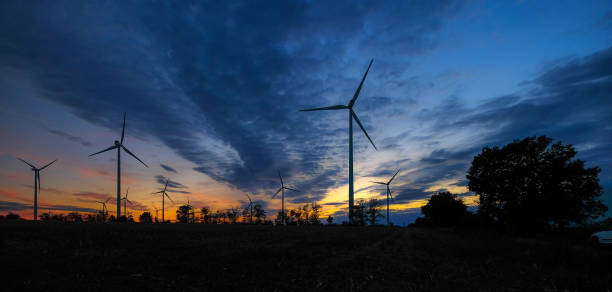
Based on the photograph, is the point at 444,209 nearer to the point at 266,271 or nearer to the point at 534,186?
the point at 534,186

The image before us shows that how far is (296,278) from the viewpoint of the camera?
10.5 meters

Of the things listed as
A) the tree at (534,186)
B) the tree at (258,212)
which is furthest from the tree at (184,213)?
the tree at (534,186)

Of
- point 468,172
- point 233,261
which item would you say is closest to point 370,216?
point 468,172

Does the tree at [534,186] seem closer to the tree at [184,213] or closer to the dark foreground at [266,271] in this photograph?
the dark foreground at [266,271]

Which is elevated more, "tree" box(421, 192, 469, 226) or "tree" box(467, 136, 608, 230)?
"tree" box(467, 136, 608, 230)

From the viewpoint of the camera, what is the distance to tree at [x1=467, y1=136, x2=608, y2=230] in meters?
47.6

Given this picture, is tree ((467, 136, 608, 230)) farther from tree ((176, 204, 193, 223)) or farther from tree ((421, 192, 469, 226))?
tree ((176, 204, 193, 223))

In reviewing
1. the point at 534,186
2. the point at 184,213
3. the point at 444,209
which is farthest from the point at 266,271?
the point at 184,213

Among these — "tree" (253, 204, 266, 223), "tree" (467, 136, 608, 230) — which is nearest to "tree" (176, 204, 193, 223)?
"tree" (253, 204, 266, 223)

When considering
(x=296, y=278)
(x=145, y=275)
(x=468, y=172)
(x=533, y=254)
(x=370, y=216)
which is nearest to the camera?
(x=145, y=275)

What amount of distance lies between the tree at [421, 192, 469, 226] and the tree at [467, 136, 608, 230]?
6734cm

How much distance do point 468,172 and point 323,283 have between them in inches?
2376

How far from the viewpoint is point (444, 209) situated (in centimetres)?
12169

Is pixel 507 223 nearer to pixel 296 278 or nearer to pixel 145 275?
pixel 296 278
